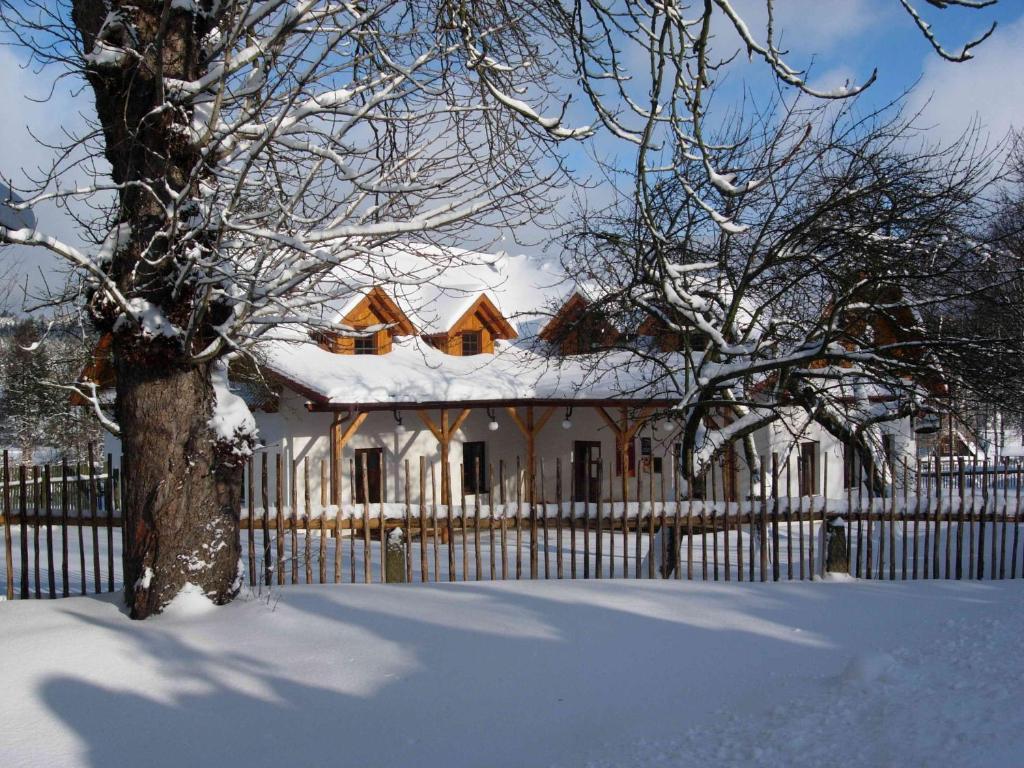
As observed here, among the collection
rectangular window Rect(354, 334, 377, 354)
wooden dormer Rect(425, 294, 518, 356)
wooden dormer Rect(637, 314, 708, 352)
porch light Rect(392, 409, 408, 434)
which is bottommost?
porch light Rect(392, 409, 408, 434)

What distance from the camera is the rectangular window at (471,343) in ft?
79.3

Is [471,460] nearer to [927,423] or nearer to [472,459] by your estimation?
[472,459]

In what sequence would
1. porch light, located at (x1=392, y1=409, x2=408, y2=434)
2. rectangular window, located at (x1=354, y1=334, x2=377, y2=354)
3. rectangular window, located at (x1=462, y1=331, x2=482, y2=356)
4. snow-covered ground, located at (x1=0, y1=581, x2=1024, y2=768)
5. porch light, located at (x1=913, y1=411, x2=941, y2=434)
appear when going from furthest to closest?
rectangular window, located at (x1=462, y1=331, x2=482, y2=356), rectangular window, located at (x1=354, y1=334, x2=377, y2=354), porch light, located at (x1=392, y1=409, x2=408, y2=434), porch light, located at (x1=913, y1=411, x2=941, y2=434), snow-covered ground, located at (x1=0, y1=581, x2=1024, y2=768)

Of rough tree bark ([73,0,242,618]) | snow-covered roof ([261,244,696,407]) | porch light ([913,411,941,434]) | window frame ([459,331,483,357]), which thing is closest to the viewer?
rough tree bark ([73,0,242,618])

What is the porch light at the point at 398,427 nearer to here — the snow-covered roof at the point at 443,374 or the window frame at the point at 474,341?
the snow-covered roof at the point at 443,374

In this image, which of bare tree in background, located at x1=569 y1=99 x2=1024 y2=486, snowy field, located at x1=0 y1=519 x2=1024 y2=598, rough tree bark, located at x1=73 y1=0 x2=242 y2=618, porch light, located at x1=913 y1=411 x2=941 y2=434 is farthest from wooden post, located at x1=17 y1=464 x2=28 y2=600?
porch light, located at x1=913 y1=411 x2=941 y2=434

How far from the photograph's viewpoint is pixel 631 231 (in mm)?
11867

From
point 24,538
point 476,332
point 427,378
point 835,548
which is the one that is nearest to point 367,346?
point 427,378

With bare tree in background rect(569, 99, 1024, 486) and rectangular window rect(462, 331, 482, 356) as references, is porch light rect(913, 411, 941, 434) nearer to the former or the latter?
bare tree in background rect(569, 99, 1024, 486)

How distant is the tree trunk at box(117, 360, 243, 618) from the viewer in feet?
20.3

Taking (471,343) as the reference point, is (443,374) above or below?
below

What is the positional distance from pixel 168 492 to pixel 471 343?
18247 mm

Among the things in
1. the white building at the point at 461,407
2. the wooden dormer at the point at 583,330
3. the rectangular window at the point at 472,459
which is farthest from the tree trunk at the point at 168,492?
the rectangular window at the point at 472,459

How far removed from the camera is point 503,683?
5117mm
